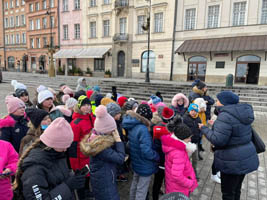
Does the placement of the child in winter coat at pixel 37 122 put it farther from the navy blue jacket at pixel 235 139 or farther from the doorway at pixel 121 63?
the doorway at pixel 121 63

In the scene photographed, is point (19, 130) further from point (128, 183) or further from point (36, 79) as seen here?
point (36, 79)

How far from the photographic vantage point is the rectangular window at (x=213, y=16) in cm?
1828

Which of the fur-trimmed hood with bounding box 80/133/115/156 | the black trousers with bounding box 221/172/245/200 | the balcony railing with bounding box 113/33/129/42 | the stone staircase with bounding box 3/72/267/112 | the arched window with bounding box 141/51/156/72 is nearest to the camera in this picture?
the fur-trimmed hood with bounding box 80/133/115/156

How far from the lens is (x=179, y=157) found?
237 centimetres

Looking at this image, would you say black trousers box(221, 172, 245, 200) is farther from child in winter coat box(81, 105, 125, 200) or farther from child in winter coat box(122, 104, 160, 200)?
child in winter coat box(81, 105, 125, 200)

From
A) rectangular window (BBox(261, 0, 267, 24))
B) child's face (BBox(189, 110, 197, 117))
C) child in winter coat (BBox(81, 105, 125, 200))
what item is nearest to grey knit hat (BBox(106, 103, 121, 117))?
child in winter coat (BBox(81, 105, 125, 200))

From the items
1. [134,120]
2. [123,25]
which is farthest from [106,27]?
[134,120]

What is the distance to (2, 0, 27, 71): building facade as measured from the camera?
35438 mm

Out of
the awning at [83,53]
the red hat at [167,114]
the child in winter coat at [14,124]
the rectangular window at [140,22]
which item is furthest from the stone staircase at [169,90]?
the child in winter coat at [14,124]

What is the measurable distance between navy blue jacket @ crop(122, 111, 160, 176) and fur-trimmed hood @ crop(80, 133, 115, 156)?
1.49 ft

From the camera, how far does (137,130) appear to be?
261cm

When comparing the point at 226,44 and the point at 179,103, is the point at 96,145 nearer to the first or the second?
the point at 179,103

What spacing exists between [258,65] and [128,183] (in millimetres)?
18666

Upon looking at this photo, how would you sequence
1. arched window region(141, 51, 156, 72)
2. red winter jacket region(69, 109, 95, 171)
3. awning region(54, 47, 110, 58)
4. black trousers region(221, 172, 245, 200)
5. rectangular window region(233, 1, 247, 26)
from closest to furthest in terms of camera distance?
black trousers region(221, 172, 245, 200), red winter jacket region(69, 109, 95, 171), rectangular window region(233, 1, 247, 26), arched window region(141, 51, 156, 72), awning region(54, 47, 110, 58)
